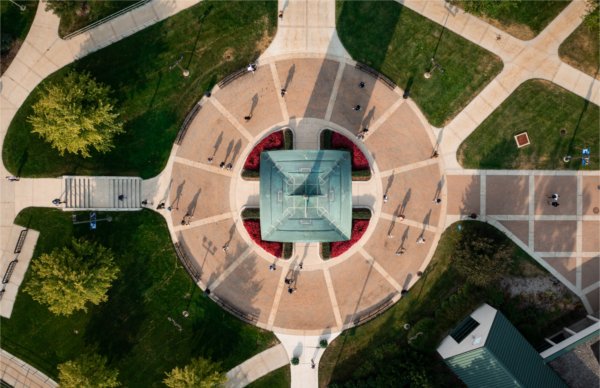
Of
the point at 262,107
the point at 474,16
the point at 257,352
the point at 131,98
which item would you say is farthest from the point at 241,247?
the point at 474,16

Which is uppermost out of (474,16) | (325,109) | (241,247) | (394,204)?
(474,16)

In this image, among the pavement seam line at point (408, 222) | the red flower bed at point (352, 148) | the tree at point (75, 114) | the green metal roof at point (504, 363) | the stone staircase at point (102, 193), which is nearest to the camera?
the tree at point (75, 114)

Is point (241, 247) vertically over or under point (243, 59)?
under

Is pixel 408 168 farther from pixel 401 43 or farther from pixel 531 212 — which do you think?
pixel 531 212

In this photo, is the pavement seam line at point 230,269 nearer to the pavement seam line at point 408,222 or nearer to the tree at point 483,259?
the pavement seam line at point 408,222

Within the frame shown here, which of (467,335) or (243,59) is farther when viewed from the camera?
(243,59)

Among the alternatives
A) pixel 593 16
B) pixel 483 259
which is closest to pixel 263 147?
pixel 483 259

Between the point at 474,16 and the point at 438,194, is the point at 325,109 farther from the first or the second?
the point at 474,16

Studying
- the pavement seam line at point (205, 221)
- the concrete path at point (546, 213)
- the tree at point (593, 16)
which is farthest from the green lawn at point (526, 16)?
the pavement seam line at point (205, 221)
